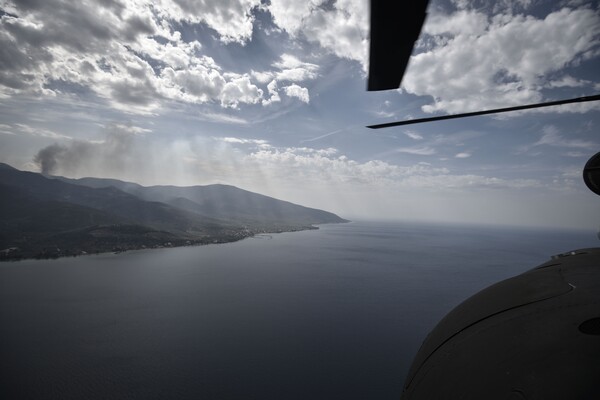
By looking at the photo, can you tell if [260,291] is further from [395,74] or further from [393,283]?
[395,74]

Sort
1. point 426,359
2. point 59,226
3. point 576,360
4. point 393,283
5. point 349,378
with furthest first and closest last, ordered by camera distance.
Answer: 1. point 59,226
2. point 393,283
3. point 349,378
4. point 426,359
5. point 576,360

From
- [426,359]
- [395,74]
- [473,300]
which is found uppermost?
[395,74]

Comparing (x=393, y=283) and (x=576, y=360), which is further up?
(x=576, y=360)

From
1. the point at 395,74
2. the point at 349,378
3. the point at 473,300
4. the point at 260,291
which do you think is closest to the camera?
the point at 395,74

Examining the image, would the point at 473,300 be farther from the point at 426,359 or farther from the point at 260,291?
the point at 260,291

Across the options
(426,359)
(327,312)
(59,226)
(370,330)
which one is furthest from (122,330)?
(59,226)

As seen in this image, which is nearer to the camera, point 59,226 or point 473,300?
point 473,300


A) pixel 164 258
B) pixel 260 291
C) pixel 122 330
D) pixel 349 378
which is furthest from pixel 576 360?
pixel 164 258
